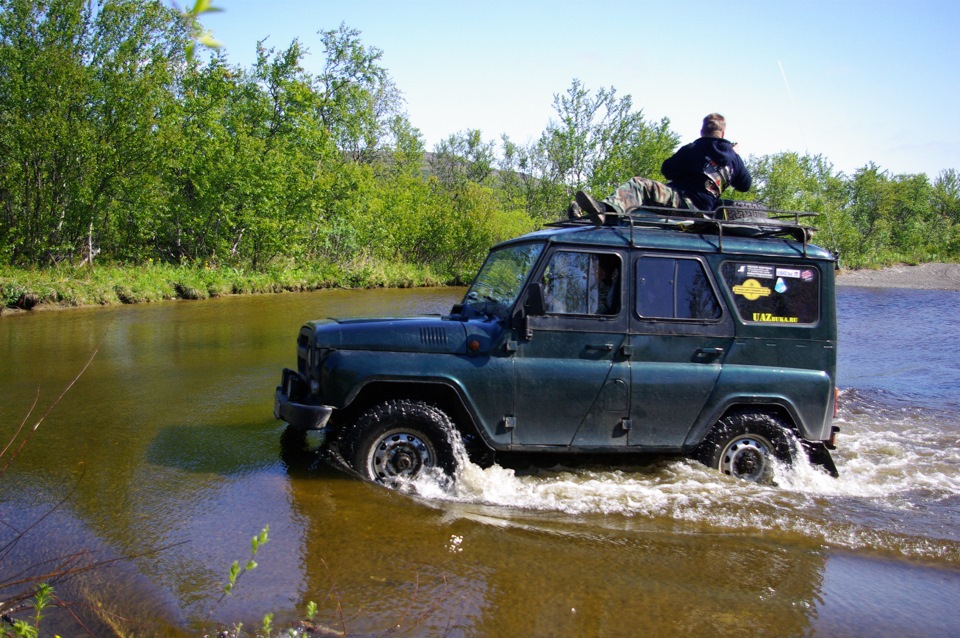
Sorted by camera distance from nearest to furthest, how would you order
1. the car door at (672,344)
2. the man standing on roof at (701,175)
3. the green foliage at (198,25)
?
the green foliage at (198,25) → the car door at (672,344) → the man standing on roof at (701,175)

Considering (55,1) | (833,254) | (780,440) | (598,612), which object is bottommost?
(598,612)

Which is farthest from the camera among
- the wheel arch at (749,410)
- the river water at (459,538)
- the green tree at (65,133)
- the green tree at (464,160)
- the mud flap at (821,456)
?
the green tree at (464,160)

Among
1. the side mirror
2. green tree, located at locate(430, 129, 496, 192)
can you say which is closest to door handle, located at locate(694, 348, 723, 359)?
the side mirror

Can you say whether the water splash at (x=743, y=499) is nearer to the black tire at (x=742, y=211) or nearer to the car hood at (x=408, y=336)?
the car hood at (x=408, y=336)

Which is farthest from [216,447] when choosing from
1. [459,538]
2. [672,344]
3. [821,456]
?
[821,456]

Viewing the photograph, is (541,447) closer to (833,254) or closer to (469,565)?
(469,565)

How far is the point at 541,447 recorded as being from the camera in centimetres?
585

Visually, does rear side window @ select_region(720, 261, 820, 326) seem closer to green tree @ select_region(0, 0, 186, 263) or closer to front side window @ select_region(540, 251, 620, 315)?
front side window @ select_region(540, 251, 620, 315)

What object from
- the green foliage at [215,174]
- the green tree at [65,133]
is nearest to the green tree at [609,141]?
the green foliage at [215,174]

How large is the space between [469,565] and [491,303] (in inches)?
97.8

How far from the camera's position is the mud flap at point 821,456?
6.32m

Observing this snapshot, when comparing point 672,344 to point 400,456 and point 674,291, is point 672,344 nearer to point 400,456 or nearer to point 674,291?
point 674,291

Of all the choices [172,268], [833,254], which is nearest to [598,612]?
[833,254]

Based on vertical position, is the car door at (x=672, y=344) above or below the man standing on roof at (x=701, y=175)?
below
